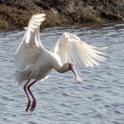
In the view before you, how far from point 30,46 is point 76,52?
3.01 ft

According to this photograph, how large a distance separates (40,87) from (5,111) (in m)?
3.01

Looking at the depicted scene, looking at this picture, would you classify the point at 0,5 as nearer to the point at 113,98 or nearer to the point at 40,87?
the point at 40,87

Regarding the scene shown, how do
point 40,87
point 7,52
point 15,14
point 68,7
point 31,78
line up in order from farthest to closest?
point 68,7 < point 15,14 < point 7,52 < point 40,87 < point 31,78

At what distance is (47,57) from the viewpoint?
12250 millimetres

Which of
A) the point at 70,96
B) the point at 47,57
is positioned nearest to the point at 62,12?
the point at 70,96

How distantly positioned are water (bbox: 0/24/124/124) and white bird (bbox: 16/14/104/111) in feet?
7.22

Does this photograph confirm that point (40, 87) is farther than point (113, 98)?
Yes

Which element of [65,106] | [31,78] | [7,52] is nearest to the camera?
[31,78]

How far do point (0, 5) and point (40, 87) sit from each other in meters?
10.8

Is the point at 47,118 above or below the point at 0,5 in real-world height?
below

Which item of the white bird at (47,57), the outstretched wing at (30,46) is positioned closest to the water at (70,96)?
the white bird at (47,57)

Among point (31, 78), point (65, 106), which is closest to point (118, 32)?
point (65, 106)

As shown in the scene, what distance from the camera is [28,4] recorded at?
96.1 ft

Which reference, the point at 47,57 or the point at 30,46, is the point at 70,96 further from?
the point at 30,46
